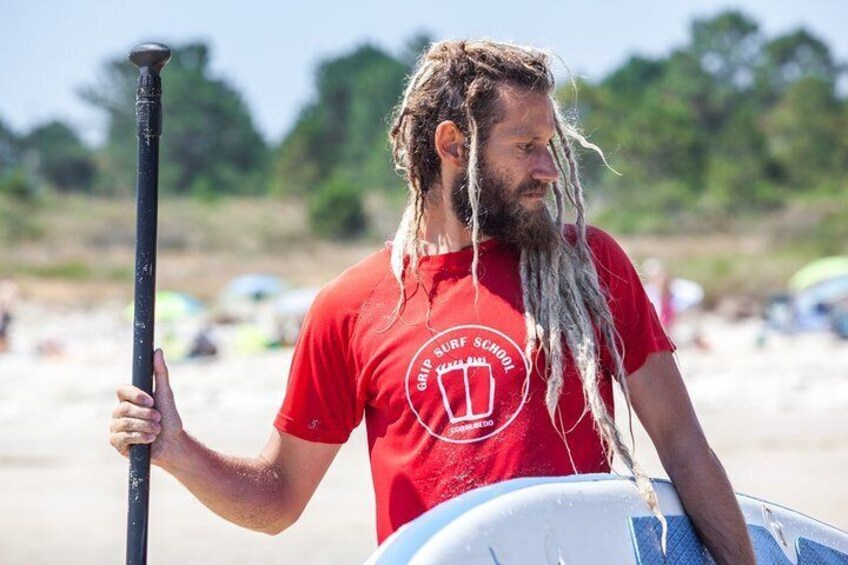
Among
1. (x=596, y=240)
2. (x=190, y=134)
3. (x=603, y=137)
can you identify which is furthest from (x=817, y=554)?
(x=190, y=134)

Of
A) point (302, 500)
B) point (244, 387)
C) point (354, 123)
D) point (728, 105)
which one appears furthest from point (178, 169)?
point (302, 500)

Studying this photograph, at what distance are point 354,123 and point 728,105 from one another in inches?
748

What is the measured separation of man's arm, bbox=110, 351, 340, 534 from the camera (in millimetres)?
2410

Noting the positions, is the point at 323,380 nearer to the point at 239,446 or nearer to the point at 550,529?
the point at 550,529

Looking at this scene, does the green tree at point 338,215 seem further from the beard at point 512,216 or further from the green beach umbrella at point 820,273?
the beard at point 512,216

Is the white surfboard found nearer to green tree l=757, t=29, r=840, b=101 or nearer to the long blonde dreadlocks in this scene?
the long blonde dreadlocks

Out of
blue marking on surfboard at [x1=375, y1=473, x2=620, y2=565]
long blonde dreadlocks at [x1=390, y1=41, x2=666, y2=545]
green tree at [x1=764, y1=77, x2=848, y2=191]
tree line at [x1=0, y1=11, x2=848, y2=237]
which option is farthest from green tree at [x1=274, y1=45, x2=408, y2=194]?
blue marking on surfboard at [x1=375, y1=473, x2=620, y2=565]

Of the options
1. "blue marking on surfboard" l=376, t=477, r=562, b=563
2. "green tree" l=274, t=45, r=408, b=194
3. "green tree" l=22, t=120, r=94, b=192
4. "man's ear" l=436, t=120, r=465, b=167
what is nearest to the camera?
"blue marking on surfboard" l=376, t=477, r=562, b=563

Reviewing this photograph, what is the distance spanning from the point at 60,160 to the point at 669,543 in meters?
62.2

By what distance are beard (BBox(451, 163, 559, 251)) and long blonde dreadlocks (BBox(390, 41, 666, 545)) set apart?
0.02m

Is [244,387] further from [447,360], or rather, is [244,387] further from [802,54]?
[802,54]

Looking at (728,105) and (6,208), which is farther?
(728,105)

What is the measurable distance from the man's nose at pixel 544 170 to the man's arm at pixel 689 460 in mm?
397

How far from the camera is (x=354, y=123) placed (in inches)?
2581
